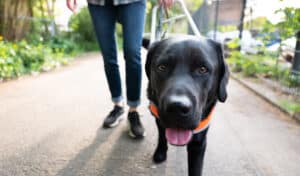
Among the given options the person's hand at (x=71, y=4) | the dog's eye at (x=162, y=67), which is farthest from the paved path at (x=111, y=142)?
the person's hand at (x=71, y=4)

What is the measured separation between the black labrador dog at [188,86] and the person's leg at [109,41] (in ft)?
2.29

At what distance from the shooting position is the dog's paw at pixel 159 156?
183 cm

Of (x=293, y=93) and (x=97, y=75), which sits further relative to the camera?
(x=97, y=75)

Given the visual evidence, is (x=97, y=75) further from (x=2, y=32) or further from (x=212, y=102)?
(x=212, y=102)

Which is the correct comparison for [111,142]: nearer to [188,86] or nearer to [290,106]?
[188,86]

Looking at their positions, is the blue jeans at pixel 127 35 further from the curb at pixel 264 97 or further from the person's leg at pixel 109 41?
the curb at pixel 264 97

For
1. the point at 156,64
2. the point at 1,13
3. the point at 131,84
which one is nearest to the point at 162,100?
the point at 156,64

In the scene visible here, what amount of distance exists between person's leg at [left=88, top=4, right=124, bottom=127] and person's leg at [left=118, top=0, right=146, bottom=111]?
103mm

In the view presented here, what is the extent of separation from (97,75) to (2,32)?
2.96 m

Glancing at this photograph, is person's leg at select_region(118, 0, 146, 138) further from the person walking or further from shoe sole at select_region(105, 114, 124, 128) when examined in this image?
shoe sole at select_region(105, 114, 124, 128)

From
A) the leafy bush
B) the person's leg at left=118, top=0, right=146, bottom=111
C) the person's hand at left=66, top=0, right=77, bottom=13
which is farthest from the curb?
the leafy bush

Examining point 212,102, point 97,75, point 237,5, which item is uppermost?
point 237,5

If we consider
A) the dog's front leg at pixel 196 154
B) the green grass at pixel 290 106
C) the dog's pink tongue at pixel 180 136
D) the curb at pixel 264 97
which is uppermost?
the dog's pink tongue at pixel 180 136

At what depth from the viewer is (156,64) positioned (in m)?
1.45
